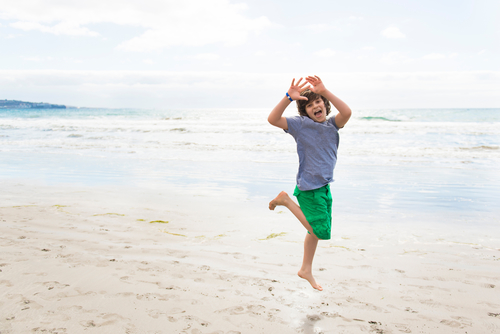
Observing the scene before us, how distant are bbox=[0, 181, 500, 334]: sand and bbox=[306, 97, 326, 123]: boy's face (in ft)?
5.13

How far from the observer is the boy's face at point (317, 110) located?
285 centimetres

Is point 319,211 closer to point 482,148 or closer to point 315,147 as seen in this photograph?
point 315,147

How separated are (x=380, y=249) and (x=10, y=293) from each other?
3800 millimetres

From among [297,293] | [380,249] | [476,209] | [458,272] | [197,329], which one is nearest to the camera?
[197,329]

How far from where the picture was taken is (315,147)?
286cm

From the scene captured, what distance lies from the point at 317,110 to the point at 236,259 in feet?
6.34

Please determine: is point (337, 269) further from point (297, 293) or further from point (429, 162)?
point (429, 162)

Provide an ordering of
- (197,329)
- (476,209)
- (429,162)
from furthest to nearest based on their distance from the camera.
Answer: (429,162) → (476,209) → (197,329)

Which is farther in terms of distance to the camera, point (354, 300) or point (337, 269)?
point (337, 269)

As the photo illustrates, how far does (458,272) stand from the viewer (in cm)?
362

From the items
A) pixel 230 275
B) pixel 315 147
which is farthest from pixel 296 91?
pixel 230 275

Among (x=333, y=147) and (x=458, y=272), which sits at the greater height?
(x=333, y=147)

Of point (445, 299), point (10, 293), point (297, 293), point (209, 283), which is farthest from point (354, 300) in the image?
point (10, 293)

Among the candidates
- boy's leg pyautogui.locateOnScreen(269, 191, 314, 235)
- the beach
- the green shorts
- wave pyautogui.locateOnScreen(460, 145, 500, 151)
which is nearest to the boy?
the green shorts
